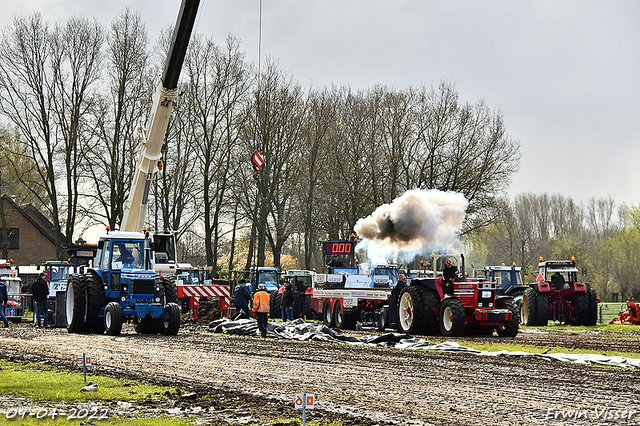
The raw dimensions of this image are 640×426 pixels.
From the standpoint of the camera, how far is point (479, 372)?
1232 centimetres

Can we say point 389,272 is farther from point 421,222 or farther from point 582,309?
point 582,309

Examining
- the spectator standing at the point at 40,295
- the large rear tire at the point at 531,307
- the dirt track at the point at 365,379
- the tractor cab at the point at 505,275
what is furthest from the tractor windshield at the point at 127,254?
the tractor cab at the point at 505,275

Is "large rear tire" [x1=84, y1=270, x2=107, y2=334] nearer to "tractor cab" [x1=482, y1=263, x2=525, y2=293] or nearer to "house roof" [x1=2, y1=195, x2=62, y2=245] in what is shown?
"tractor cab" [x1=482, y1=263, x2=525, y2=293]

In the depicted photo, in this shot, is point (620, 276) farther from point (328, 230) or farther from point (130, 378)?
point (130, 378)

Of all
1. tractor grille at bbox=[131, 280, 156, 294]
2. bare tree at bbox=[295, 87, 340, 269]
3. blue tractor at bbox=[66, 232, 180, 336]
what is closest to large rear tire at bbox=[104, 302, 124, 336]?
blue tractor at bbox=[66, 232, 180, 336]

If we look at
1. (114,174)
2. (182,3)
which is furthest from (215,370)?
(114,174)

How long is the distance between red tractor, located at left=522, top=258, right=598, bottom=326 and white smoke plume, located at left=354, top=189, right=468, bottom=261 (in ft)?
13.9

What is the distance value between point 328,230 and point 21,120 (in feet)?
65.5

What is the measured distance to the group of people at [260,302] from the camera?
2058cm

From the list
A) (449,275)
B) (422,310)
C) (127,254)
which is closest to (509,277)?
(449,275)

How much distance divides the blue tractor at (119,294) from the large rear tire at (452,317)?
7502 mm

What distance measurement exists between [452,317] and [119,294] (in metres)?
9.32

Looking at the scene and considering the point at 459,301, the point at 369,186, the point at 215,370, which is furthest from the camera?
the point at 369,186

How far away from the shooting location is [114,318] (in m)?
19.9
